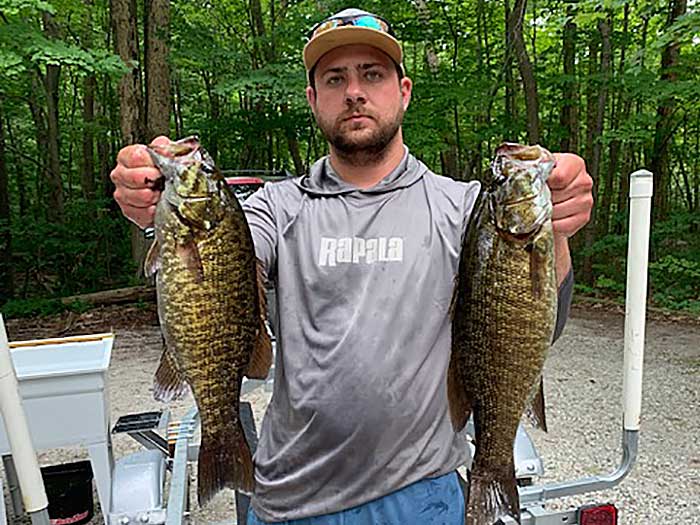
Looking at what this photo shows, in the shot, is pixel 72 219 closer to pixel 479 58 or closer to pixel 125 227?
pixel 125 227

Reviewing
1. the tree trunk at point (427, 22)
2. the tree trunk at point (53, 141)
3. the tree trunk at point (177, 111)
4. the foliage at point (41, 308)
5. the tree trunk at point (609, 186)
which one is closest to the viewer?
the tree trunk at point (427, 22)

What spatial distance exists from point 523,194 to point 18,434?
A: 1.48m

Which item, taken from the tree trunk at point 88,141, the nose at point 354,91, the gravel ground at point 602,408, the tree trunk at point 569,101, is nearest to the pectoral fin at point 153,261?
the nose at point 354,91

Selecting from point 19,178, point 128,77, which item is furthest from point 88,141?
point 128,77

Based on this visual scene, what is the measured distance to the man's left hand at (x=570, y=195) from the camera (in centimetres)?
159

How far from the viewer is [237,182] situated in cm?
927

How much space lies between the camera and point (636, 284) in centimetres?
221

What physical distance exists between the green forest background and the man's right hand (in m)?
6.51

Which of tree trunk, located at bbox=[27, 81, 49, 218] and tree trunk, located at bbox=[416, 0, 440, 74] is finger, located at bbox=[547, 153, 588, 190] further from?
tree trunk, located at bbox=[27, 81, 49, 218]

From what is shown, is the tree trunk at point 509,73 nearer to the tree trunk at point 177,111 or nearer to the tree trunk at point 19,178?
the tree trunk at point 177,111

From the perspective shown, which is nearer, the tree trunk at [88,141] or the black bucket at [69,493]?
the black bucket at [69,493]

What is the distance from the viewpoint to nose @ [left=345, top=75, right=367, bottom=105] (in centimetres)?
199

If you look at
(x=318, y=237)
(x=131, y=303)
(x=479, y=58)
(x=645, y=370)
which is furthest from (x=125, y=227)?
(x=318, y=237)

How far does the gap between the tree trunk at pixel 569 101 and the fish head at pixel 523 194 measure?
11.3m
